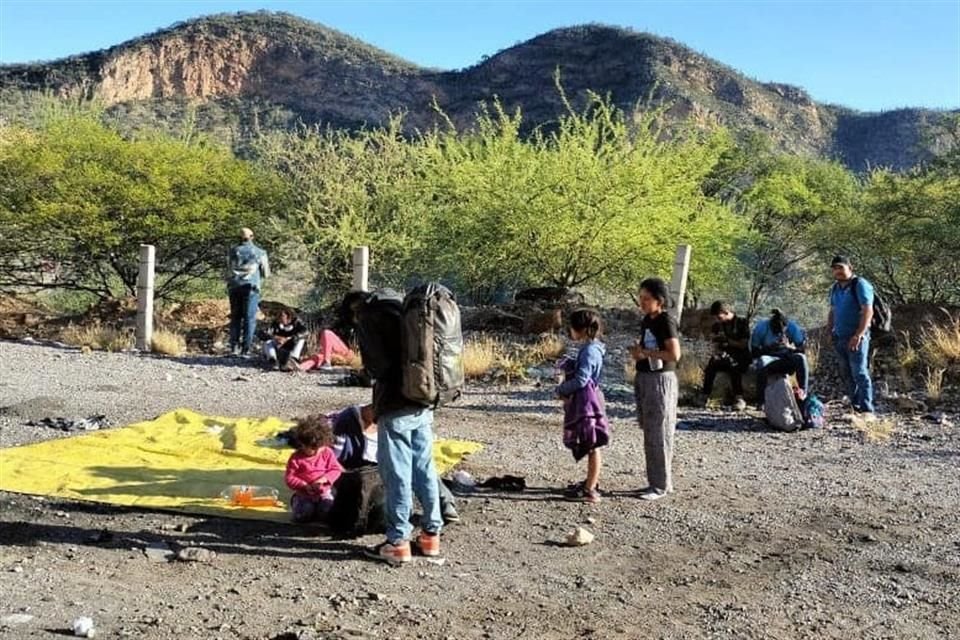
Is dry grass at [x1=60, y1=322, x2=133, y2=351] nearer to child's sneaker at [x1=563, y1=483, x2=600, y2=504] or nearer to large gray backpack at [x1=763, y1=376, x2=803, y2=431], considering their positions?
large gray backpack at [x1=763, y1=376, x2=803, y2=431]

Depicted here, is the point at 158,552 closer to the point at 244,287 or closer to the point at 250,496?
the point at 250,496

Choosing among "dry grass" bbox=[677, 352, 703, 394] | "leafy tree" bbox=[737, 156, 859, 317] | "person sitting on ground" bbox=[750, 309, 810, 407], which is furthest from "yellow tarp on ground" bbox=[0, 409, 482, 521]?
"leafy tree" bbox=[737, 156, 859, 317]

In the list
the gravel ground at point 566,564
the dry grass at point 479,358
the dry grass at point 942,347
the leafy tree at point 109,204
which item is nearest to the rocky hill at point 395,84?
the leafy tree at point 109,204

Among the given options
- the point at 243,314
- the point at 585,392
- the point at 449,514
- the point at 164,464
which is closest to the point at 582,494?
the point at 585,392

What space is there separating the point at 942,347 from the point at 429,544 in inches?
379

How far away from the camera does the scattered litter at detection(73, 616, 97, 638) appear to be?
4152mm

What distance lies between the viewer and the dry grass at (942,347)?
12633mm

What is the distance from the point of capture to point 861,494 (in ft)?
24.1

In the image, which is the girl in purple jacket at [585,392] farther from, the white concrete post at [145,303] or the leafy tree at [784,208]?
the leafy tree at [784,208]

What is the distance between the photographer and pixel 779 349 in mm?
10250

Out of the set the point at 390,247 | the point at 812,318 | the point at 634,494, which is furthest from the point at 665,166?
the point at 812,318

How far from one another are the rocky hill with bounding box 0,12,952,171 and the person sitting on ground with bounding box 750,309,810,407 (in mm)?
47076

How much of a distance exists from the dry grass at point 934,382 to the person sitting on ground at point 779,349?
2222 millimetres

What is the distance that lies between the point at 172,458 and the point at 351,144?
1708 centimetres
